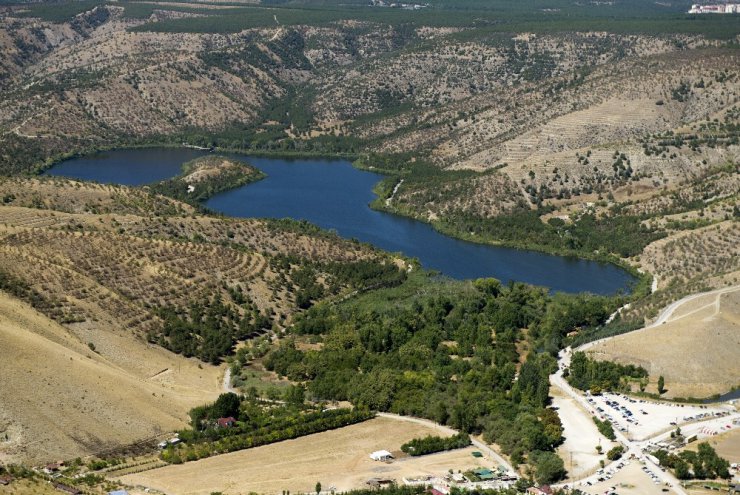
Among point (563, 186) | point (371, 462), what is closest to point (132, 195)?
point (563, 186)

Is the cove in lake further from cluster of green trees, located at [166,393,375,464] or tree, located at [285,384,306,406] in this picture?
cluster of green trees, located at [166,393,375,464]

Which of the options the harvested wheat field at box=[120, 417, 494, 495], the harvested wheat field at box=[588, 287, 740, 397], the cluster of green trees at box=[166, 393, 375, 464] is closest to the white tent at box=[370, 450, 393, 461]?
the harvested wheat field at box=[120, 417, 494, 495]

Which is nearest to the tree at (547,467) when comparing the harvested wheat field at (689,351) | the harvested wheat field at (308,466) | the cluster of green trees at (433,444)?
the harvested wheat field at (308,466)

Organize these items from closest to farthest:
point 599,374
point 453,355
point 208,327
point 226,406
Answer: point 226,406, point 599,374, point 453,355, point 208,327

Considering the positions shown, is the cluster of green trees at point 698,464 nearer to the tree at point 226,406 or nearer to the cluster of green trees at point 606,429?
the cluster of green trees at point 606,429

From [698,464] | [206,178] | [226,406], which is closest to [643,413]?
[698,464]

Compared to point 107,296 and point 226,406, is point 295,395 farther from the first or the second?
point 107,296
